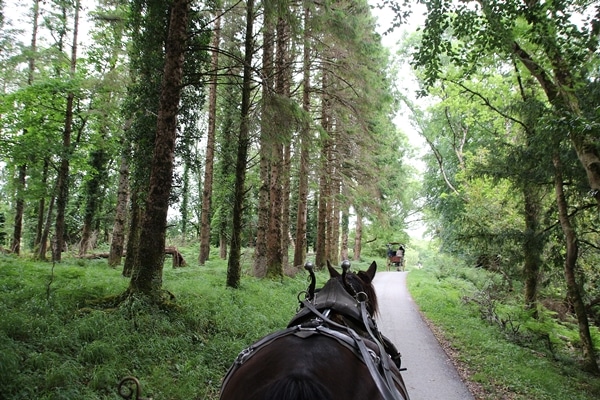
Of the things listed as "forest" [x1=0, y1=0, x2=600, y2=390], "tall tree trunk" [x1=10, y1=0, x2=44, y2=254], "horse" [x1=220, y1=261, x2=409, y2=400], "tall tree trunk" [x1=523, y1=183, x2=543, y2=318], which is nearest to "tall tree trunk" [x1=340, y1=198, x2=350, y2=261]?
"forest" [x1=0, y1=0, x2=600, y2=390]

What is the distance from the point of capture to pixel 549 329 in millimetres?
9711

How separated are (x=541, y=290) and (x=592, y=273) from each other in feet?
6.60

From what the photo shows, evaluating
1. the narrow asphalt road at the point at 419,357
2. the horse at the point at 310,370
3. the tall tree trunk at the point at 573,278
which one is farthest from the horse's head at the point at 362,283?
the tall tree trunk at the point at 573,278

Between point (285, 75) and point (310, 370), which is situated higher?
point (285, 75)

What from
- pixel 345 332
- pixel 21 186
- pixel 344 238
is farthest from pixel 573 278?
pixel 21 186

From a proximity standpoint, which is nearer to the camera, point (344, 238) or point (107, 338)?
point (107, 338)

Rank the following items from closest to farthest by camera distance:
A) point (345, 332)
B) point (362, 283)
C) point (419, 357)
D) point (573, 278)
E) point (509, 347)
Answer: point (345, 332), point (362, 283), point (419, 357), point (509, 347), point (573, 278)

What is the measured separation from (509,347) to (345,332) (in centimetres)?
707

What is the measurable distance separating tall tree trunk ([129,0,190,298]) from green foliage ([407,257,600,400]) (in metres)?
5.68

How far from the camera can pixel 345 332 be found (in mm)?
2443

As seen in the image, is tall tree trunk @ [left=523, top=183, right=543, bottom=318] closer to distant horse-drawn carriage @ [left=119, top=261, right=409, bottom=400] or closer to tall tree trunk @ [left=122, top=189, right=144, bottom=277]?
distant horse-drawn carriage @ [left=119, top=261, right=409, bottom=400]

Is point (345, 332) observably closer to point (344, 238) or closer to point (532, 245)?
point (532, 245)

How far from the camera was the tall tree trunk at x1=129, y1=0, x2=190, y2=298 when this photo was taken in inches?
238

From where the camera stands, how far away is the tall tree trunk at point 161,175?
6.05 meters
